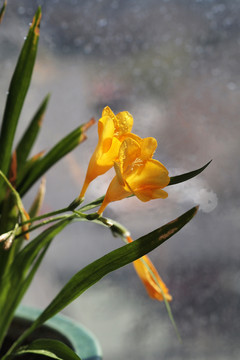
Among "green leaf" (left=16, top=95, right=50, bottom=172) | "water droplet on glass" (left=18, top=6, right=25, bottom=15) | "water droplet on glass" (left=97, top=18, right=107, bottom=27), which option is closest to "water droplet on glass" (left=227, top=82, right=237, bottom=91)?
"water droplet on glass" (left=97, top=18, right=107, bottom=27)

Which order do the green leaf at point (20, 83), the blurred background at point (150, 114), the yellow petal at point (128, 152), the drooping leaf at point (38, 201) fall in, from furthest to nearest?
1. the blurred background at point (150, 114)
2. the drooping leaf at point (38, 201)
3. the green leaf at point (20, 83)
4. the yellow petal at point (128, 152)

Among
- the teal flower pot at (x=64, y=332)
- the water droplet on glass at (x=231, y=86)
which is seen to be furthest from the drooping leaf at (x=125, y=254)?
the water droplet on glass at (x=231, y=86)

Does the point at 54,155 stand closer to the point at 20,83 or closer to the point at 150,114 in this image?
the point at 20,83

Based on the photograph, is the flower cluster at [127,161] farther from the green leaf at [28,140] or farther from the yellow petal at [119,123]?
the green leaf at [28,140]

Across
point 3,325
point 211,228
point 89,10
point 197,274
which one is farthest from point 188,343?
point 89,10

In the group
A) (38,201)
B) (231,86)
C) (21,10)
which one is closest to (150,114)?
(231,86)
